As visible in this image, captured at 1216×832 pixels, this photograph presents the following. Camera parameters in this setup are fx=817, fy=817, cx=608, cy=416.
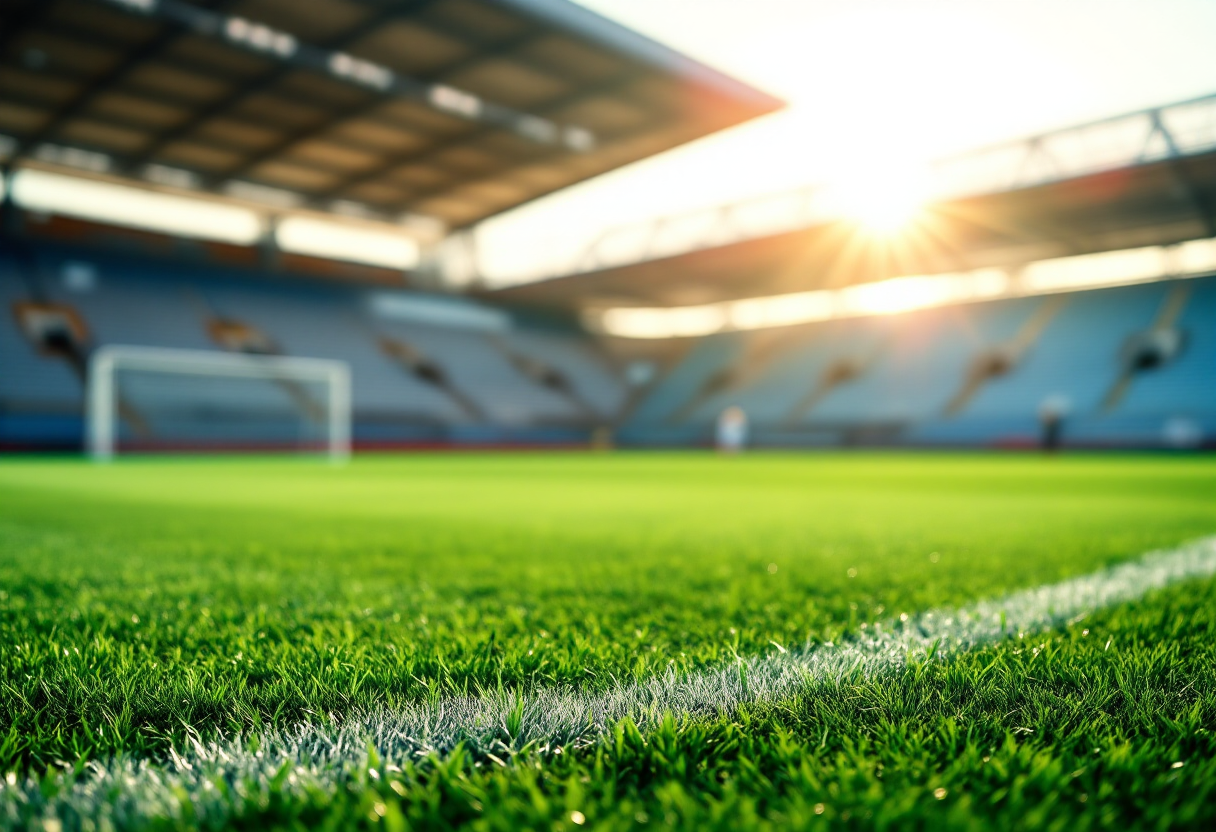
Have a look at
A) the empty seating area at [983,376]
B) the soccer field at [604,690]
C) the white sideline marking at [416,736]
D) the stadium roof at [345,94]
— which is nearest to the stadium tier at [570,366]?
the empty seating area at [983,376]

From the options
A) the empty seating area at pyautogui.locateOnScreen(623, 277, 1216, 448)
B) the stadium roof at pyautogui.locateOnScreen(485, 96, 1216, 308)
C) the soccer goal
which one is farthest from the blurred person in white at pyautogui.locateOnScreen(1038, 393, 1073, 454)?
the soccer goal

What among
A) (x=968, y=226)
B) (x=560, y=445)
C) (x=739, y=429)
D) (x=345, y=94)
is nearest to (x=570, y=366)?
(x=560, y=445)

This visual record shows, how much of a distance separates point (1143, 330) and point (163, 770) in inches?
1192

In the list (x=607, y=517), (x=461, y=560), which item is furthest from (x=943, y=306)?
(x=461, y=560)

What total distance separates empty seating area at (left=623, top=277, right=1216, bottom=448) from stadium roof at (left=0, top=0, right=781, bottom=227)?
13639 mm

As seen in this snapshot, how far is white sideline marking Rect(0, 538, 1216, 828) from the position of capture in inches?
35.3

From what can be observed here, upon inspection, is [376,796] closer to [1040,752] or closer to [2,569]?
[1040,752]

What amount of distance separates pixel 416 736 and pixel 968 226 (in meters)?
24.7

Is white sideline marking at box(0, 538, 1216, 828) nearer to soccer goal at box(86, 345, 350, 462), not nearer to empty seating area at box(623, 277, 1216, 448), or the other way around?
soccer goal at box(86, 345, 350, 462)

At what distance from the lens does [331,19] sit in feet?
47.0

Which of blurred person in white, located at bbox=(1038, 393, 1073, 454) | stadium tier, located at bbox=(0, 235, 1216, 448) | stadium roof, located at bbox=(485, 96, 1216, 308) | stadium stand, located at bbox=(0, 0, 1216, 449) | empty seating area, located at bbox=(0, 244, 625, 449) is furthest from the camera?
blurred person in white, located at bbox=(1038, 393, 1073, 454)

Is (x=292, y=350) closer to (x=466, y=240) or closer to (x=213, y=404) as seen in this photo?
Result: (x=213, y=404)

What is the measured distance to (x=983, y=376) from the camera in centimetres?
2809

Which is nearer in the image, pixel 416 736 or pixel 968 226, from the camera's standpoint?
pixel 416 736
